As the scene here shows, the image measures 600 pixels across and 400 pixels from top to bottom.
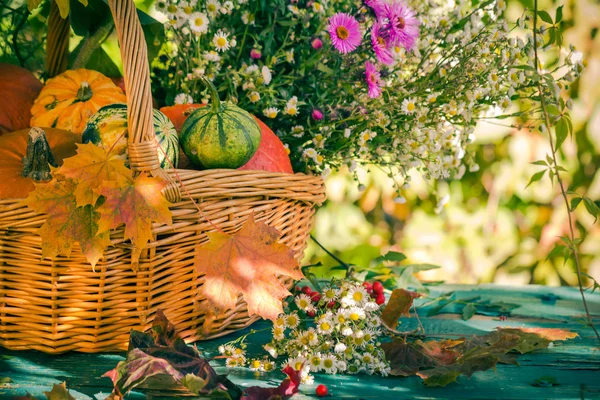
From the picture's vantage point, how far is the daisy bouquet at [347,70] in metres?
1.43

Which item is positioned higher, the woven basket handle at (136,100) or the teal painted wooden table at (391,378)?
the woven basket handle at (136,100)

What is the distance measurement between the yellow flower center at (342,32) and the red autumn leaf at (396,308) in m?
0.56

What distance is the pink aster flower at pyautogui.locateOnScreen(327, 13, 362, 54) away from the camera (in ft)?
4.58

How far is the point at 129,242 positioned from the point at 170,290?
130 millimetres

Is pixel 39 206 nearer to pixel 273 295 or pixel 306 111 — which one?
pixel 273 295

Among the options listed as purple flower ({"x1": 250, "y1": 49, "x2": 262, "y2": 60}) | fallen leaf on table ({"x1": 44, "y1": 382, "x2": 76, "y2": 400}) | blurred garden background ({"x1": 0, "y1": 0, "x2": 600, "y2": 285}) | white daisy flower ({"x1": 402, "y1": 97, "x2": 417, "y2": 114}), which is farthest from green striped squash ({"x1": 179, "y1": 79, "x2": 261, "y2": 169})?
blurred garden background ({"x1": 0, "y1": 0, "x2": 600, "y2": 285})

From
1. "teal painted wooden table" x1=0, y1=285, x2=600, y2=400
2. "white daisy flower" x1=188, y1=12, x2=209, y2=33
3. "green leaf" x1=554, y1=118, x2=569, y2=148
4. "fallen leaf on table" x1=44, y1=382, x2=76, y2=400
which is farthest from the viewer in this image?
"white daisy flower" x1=188, y1=12, x2=209, y2=33

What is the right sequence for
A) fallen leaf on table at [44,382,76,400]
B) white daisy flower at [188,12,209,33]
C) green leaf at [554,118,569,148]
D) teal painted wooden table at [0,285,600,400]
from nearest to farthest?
fallen leaf on table at [44,382,76,400] → teal painted wooden table at [0,285,600,400] → green leaf at [554,118,569,148] → white daisy flower at [188,12,209,33]

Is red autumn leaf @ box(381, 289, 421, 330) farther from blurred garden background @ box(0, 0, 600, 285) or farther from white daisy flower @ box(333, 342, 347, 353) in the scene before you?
blurred garden background @ box(0, 0, 600, 285)

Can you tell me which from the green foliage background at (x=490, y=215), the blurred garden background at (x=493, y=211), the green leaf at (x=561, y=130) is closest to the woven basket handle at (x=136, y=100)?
the green leaf at (x=561, y=130)

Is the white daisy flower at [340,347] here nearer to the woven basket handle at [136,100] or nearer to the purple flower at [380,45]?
the woven basket handle at [136,100]

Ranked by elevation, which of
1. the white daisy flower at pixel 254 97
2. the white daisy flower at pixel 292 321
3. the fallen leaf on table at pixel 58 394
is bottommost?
the fallen leaf on table at pixel 58 394

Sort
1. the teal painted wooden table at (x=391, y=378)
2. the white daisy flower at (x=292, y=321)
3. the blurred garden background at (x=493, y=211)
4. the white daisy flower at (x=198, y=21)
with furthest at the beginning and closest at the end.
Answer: the blurred garden background at (x=493, y=211), the white daisy flower at (x=198, y=21), the white daisy flower at (x=292, y=321), the teal painted wooden table at (x=391, y=378)

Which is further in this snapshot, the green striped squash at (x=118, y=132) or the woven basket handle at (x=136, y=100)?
the green striped squash at (x=118, y=132)
